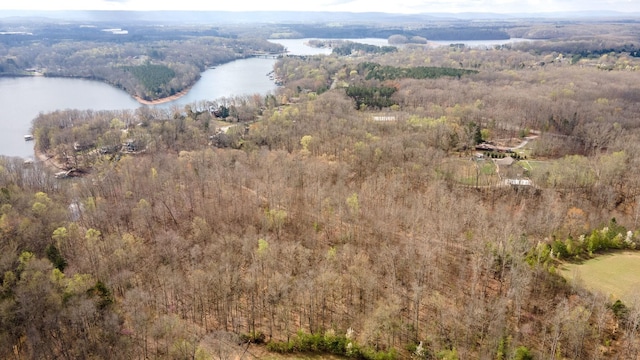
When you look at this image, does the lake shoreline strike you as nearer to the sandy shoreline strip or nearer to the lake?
the sandy shoreline strip

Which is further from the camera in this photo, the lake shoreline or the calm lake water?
the lake shoreline

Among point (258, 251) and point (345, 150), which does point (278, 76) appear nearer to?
point (345, 150)

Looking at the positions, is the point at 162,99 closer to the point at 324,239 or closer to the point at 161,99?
the point at 161,99

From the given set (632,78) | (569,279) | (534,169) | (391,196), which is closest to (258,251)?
(391,196)

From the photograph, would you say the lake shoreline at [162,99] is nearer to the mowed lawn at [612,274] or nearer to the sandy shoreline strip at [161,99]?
the sandy shoreline strip at [161,99]

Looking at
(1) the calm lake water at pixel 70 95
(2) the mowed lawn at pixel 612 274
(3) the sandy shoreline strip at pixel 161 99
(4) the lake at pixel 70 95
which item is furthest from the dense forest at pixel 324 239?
(3) the sandy shoreline strip at pixel 161 99

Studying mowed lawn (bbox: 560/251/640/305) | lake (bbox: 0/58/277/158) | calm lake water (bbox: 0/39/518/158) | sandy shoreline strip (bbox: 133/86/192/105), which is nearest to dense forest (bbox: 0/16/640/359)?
mowed lawn (bbox: 560/251/640/305)

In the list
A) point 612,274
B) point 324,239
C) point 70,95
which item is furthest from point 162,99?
point 612,274
